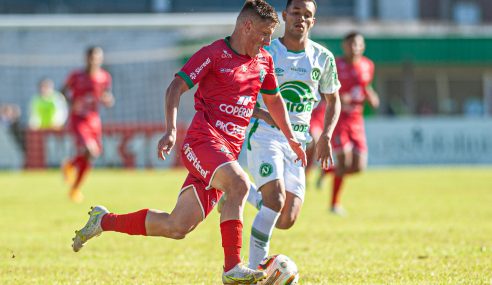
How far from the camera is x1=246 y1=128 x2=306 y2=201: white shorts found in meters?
8.16

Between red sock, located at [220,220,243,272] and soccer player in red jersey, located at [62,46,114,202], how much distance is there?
10.7 meters

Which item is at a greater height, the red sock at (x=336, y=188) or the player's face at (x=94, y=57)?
the player's face at (x=94, y=57)

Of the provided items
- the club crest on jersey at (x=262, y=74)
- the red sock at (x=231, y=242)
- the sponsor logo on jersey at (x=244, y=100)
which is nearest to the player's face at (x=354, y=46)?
the club crest on jersey at (x=262, y=74)

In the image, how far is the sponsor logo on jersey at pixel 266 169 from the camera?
26.5 feet

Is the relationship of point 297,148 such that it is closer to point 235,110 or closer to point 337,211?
point 235,110

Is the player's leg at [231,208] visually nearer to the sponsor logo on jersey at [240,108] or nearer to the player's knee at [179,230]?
the player's knee at [179,230]

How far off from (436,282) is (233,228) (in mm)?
1616

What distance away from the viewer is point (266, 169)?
26.6 ft

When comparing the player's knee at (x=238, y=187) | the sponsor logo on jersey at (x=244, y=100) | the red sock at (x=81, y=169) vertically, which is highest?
the sponsor logo on jersey at (x=244, y=100)

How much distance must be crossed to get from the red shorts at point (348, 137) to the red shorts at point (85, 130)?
4695mm

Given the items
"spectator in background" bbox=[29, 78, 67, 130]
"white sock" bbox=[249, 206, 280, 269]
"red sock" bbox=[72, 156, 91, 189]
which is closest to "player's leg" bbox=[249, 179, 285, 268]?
"white sock" bbox=[249, 206, 280, 269]

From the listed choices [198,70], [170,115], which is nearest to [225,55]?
[198,70]

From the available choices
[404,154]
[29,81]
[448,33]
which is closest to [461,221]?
[404,154]

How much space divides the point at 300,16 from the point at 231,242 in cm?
229
